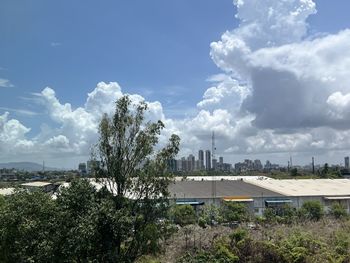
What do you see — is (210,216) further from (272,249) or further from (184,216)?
(272,249)

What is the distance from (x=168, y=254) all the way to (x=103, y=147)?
727 centimetres

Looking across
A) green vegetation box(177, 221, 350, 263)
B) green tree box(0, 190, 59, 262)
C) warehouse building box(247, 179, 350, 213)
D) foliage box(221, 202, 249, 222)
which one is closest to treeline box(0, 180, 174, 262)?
green tree box(0, 190, 59, 262)

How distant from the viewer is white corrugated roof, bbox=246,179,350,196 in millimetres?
51775

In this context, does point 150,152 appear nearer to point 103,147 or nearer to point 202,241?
point 103,147

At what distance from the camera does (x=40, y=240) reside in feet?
45.1

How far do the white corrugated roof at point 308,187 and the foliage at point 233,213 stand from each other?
46.4 feet

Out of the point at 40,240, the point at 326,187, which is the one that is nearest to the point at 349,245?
the point at 40,240

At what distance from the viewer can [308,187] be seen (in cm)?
5650

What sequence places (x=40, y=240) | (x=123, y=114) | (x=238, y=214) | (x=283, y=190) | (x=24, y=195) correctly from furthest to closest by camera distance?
(x=283, y=190), (x=238, y=214), (x=123, y=114), (x=24, y=195), (x=40, y=240)

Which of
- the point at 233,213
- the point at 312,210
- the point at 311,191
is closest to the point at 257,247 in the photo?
the point at 233,213

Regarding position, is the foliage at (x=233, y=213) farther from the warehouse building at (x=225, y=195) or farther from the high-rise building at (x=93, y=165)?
→ the high-rise building at (x=93, y=165)

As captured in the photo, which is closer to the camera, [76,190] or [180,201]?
[76,190]

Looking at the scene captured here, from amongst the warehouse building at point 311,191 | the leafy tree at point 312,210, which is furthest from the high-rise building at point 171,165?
the warehouse building at point 311,191

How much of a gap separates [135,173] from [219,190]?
4014 cm
